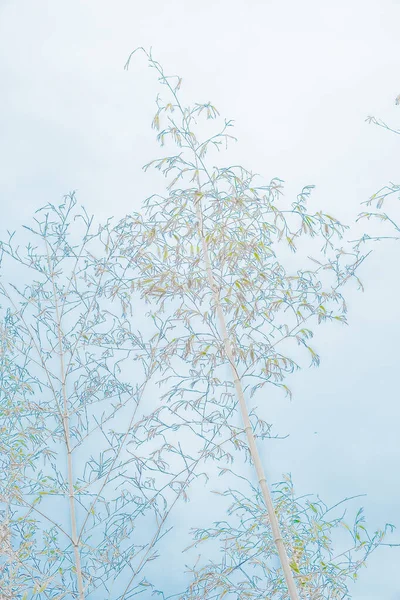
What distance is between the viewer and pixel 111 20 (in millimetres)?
6902

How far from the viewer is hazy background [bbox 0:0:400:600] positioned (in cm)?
632

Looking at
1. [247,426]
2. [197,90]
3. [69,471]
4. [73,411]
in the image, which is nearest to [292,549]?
[247,426]

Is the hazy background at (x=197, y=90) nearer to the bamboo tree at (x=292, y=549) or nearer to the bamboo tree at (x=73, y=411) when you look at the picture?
the bamboo tree at (x=73, y=411)

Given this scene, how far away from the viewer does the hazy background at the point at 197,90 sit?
632 centimetres

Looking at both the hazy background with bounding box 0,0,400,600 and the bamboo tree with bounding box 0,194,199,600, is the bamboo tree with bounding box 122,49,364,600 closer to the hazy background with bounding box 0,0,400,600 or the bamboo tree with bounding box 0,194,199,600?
the bamboo tree with bounding box 0,194,199,600

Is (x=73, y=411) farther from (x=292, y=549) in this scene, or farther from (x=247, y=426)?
(x=292, y=549)

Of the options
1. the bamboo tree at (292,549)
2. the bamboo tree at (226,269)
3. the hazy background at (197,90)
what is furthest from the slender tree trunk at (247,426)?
the hazy background at (197,90)

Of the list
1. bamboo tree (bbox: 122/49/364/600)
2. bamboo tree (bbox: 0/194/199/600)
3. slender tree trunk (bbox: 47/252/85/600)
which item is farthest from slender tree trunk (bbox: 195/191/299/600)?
slender tree trunk (bbox: 47/252/85/600)

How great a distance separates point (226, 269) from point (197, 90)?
136 inches

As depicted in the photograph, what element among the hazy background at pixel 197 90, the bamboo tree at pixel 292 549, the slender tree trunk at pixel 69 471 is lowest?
the bamboo tree at pixel 292 549

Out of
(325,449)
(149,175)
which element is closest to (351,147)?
(149,175)

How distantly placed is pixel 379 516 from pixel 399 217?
82.6 inches

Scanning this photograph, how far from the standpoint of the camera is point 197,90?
6.62 metres

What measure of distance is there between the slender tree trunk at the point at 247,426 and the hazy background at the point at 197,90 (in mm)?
2652
